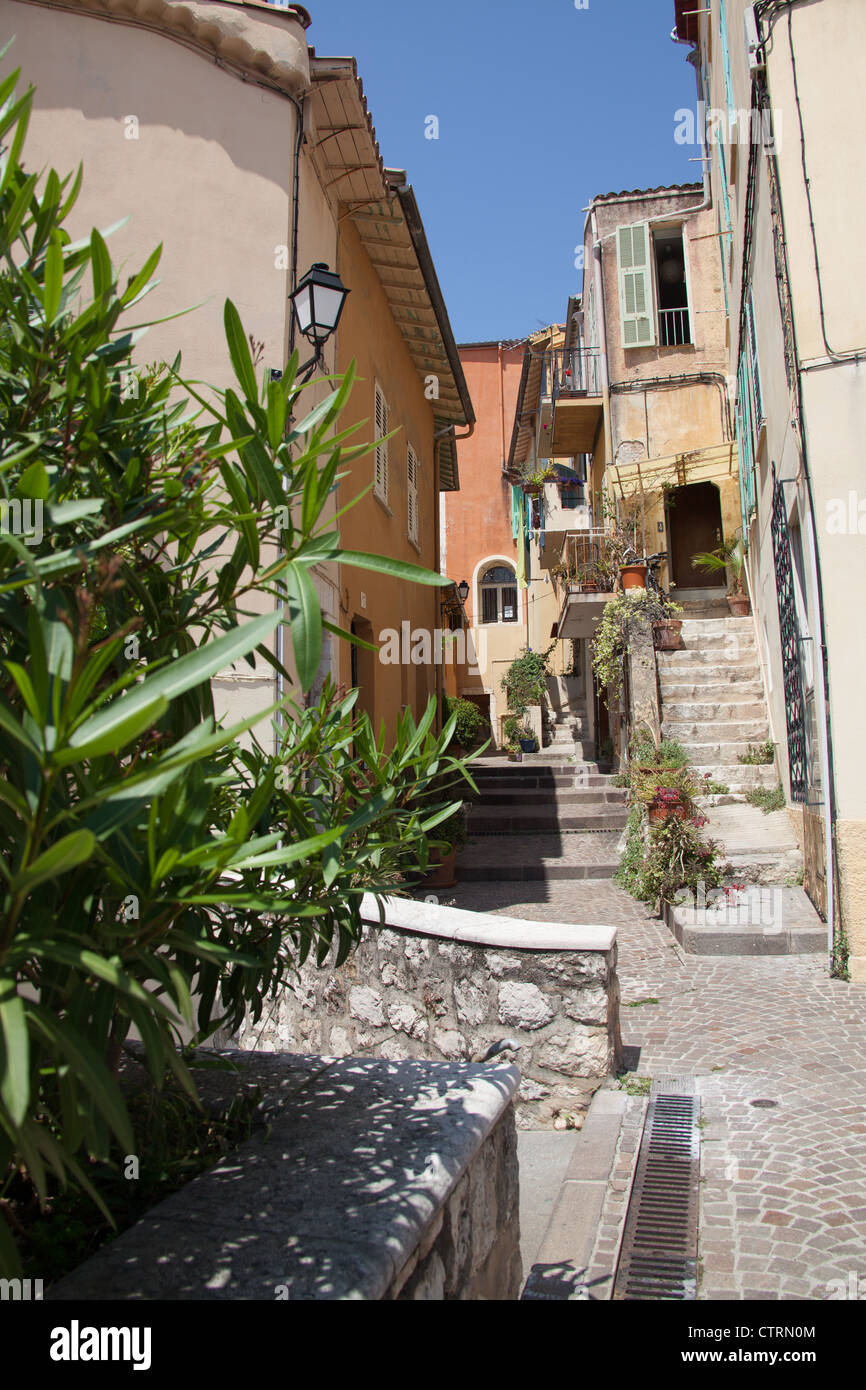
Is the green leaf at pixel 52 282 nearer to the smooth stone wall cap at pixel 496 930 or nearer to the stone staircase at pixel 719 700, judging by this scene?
the smooth stone wall cap at pixel 496 930

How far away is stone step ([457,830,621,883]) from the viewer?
11312 millimetres

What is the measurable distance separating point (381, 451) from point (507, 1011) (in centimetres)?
807

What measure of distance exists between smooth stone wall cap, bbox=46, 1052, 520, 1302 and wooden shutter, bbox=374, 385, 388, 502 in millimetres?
9026

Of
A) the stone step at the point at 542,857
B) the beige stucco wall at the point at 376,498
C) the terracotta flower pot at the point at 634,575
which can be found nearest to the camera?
the beige stucco wall at the point at 376,498

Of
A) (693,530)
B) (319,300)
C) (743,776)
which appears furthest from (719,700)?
(319,300)

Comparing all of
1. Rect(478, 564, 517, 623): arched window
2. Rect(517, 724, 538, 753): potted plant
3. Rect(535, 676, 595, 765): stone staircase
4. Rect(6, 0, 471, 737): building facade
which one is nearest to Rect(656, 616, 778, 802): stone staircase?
Rect(535, 676, 595, 765): stone staircase

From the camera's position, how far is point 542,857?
11859 mm

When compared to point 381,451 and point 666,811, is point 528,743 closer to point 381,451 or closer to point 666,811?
point 381,451

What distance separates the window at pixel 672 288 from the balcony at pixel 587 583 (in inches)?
160

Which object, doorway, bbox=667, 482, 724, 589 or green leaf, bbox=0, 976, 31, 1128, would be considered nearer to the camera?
green leaf, bbox=0, 976, 31, 1128

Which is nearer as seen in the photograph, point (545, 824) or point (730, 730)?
point (730, 730)

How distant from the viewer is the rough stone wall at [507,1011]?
476 cm

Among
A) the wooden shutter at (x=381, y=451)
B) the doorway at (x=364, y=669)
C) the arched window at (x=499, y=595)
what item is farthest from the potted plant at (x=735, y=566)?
the arched window at (x=499, y=595)

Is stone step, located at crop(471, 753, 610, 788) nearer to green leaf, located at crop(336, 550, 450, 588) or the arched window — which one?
the arched window
